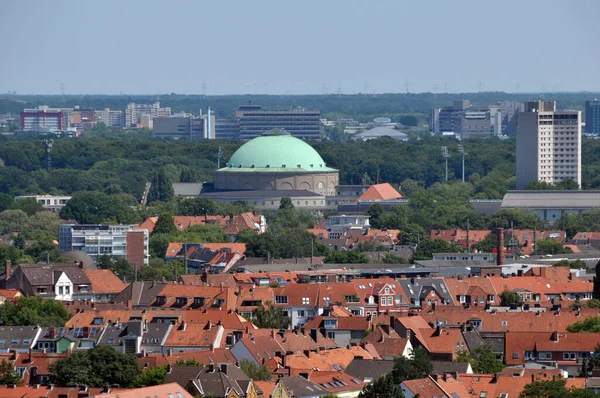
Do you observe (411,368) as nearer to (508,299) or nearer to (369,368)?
(369,368)

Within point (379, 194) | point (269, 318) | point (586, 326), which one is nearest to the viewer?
point (586, 326)

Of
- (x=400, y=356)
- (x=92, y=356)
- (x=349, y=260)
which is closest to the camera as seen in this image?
(x=92, y=356)

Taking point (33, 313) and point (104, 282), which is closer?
point (33, 313)

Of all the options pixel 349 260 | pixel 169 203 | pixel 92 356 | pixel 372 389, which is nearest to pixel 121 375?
pixel 92 356

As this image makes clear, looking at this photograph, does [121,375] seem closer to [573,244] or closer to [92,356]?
[92,356]

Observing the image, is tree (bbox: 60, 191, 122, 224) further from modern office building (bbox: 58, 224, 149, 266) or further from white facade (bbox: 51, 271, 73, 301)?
white facade (bbox: 51, 271, 73, 301)

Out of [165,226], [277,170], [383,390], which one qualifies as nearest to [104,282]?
[383,390]
